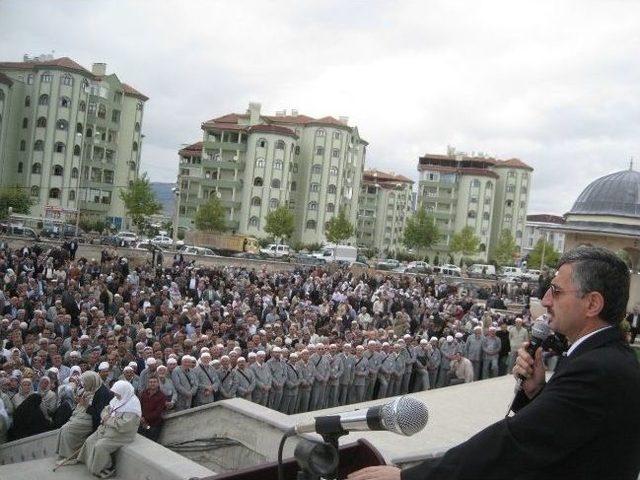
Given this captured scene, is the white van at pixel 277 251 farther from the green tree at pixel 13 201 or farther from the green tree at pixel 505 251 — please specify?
the green tree at pixel 505 251

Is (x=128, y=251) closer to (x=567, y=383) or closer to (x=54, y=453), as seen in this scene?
(x=54, y=453)

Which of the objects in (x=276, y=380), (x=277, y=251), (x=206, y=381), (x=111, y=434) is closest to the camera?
(x=111, y=434)

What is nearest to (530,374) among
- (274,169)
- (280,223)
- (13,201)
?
(13,201)

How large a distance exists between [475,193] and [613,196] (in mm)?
55081

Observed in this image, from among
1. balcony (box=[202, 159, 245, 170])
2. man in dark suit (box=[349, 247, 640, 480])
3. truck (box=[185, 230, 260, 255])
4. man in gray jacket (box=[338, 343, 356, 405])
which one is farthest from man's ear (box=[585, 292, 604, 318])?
balcony (box=[202, 159, 245, 170])

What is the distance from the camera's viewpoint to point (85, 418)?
7539mm

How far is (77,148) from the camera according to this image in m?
66.1

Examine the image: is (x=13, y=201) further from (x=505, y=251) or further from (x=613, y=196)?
(x=505, y=251)

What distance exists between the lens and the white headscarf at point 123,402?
22.5 feet

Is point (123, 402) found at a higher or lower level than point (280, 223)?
lower

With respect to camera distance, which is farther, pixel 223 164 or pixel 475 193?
pixel 475 193

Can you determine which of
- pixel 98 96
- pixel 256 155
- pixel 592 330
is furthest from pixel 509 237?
pixel 592 330

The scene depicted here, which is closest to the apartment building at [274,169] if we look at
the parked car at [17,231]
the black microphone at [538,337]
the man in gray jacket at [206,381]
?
the parked car at [17,231]

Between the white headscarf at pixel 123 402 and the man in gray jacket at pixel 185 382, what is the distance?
2876 mm
